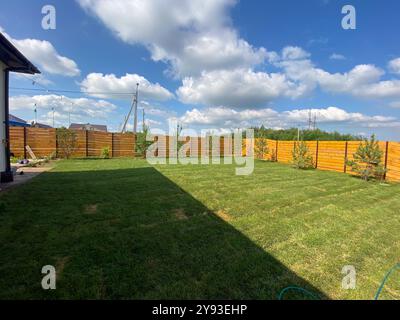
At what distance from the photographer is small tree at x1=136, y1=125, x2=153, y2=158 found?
52.5ft

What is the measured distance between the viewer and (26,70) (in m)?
6.67

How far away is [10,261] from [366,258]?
13.4ft

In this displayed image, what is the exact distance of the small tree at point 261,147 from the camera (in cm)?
1702

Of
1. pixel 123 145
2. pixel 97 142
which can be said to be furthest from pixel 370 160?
pixel 97 142

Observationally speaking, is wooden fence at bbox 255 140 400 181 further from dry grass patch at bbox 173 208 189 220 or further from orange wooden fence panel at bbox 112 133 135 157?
orange wooden fence panel at bbox 112 133 135 157

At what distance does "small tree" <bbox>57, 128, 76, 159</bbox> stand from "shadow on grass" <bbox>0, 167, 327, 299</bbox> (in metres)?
10.4

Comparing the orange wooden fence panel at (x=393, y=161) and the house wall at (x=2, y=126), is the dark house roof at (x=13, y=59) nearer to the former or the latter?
the house wall at (x=2, y=126)

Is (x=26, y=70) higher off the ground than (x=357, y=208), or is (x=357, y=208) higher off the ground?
(x=26, y=70)

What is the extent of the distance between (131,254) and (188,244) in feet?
2.35

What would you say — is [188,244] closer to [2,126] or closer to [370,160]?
[2,126]

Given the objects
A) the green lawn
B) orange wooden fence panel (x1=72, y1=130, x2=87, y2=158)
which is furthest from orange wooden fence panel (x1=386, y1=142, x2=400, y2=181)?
orange wooden fence panel (x1=72, y1=130, x2=87, y2=158)

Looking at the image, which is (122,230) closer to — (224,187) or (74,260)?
(74,260)

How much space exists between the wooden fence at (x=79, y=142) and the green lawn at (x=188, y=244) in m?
9.43
